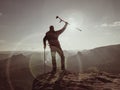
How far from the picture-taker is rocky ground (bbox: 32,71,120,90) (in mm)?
9094

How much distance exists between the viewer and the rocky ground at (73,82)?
9094mm

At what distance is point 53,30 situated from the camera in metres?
11.9

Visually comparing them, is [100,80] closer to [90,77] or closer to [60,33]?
[90,77]

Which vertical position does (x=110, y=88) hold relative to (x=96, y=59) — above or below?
below

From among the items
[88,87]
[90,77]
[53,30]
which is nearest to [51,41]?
[53,30]

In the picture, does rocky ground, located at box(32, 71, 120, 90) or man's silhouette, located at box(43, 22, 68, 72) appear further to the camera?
man's silhouette, located at box(43, 22, 68, 72)

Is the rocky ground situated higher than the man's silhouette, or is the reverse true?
the man's silhouette

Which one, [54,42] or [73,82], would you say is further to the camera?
[54,42]

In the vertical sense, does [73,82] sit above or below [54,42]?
below

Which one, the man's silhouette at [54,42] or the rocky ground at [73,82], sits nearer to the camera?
the rocky ground at [73,82]

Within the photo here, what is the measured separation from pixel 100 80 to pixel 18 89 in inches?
2324

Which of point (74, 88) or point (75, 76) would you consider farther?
point (75, 76)

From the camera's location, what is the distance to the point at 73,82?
9.75 m

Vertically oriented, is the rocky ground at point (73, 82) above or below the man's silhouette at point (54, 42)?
below
